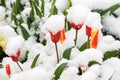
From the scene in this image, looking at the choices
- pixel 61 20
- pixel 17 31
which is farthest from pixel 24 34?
pixel 61 20

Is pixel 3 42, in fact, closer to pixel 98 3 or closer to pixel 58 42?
pixel 58 42

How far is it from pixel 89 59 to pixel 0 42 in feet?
1.82

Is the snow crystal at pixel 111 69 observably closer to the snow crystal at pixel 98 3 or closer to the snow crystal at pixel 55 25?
the snow crystal at pixel 55 25

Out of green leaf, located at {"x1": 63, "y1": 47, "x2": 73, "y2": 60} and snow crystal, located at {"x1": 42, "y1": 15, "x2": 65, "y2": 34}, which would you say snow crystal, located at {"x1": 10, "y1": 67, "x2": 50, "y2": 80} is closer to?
snow crystal, located at {"x1": 42, "y1": 15, "x2": 65, "y2": 34}

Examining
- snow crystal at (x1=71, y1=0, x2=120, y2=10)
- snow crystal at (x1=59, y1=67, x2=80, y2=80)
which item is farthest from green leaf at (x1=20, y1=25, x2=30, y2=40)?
snow crystal at (x1=59, y1=67, x2=80, y2=80)

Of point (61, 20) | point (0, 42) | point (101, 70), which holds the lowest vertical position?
point (101, 70)

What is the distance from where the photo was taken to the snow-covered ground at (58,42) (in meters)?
1.75

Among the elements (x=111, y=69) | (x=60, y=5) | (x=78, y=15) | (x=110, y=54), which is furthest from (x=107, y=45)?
(x=60, y=5)

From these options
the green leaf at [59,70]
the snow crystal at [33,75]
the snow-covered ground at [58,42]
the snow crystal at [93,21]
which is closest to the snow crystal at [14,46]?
the snow-covered ground at [58,42]

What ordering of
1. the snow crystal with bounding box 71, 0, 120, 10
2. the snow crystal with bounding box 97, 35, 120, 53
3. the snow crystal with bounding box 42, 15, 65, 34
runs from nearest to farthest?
the snow crystal with bounding box 42, 15, 65, 34 → the snow crystal with bounding box 97, 35, 120, 53 → the snow crystal with bounding box 71, 0, 120, 10

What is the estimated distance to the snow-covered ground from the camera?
1748 millimetres

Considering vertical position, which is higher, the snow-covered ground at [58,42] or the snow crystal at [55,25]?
the snow crystal at [55,25]

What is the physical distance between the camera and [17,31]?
2.44 meters

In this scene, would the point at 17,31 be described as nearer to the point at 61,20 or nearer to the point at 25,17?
the point at 25,17
